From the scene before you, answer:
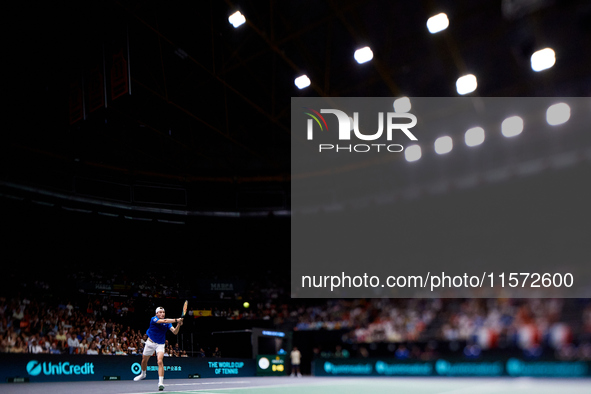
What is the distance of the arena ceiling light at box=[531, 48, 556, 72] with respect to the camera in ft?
47.3

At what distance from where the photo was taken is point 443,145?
24.1 metres

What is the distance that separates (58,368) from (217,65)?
12.4 meters

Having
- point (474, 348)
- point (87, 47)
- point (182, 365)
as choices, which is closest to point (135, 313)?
point (182, 365)

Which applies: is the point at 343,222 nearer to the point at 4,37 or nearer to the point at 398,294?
the point at 398,294

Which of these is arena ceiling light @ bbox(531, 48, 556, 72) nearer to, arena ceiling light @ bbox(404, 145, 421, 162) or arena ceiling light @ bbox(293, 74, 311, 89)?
arena ceiling light @ bbox(293, 74, 311, 89)

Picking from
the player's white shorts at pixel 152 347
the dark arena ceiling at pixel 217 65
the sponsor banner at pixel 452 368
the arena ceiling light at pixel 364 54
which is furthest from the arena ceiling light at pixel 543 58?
the player's white shorts at pixel 152 347

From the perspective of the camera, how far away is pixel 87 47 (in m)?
16.6

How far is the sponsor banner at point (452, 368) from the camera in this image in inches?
707

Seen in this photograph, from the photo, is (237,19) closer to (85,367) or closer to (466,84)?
(466,84)

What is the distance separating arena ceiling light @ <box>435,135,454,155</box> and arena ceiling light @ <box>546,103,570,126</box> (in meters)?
4.53

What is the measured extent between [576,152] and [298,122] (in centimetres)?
1508

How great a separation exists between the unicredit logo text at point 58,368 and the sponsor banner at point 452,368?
1274 centimetres

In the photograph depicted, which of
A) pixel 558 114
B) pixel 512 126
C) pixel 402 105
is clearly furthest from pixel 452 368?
pixel 558 114

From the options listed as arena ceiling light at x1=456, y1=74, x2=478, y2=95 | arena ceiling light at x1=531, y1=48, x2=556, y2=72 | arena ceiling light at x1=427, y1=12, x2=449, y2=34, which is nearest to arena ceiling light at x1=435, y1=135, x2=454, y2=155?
arena ceiling light at x1=456, y1=74, x2=478, y2=95
